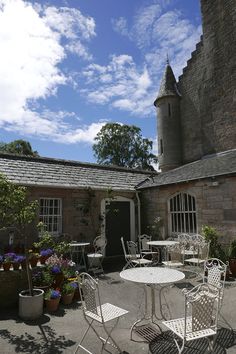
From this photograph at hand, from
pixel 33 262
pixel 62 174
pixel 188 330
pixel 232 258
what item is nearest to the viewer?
pixel 188 330

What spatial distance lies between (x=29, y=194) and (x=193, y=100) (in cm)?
1225

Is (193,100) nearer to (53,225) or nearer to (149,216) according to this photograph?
(149,216)

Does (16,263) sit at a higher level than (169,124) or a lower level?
lower

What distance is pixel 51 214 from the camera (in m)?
11.0

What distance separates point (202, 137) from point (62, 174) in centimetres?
928

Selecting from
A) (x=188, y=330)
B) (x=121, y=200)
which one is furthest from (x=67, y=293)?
(x=121, y=200)

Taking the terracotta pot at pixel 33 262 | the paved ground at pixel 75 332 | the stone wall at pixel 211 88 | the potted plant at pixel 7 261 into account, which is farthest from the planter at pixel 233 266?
the stone wall at pixel 211 88

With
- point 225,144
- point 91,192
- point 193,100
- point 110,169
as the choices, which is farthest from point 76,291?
point 193,100

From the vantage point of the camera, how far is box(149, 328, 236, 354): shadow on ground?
4001mm

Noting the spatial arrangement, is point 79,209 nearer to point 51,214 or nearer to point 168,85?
point 51,214

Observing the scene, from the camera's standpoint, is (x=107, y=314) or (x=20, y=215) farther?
(x=20, y=215)

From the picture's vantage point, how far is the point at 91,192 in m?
11.9

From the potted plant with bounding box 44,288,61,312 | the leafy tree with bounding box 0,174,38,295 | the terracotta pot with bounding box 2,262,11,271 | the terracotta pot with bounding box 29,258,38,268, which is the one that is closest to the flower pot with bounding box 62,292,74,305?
the potted plant with bounding box 44,288,61,312

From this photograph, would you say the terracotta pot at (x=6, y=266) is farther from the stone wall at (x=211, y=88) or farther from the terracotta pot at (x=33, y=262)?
the stone wall at (x=211, y=88)
